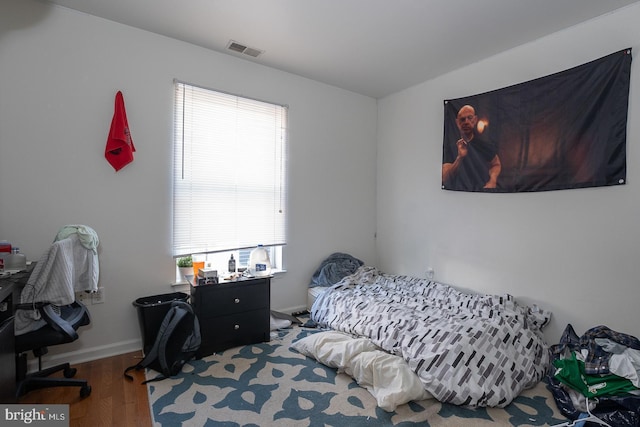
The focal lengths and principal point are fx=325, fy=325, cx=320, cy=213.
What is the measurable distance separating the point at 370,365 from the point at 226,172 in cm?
209

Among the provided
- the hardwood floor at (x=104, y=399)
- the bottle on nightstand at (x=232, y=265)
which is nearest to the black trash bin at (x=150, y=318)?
the hardwood floor at (x=104, y=399)

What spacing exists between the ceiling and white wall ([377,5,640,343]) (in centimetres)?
19

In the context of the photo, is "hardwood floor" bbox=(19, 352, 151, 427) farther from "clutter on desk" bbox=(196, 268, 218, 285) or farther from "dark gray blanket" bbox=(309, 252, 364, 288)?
"dark gray blanket" bbox=(309, 252, 364, 288)

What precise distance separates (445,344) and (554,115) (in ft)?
6.50

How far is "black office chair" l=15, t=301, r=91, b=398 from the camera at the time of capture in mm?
1857

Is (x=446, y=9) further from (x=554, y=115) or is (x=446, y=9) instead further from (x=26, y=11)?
(x=26, y=11)

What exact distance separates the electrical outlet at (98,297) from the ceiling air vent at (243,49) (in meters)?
2.30

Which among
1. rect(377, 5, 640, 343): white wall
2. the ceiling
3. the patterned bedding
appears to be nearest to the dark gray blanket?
the patterned bedding

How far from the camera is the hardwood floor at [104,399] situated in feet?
6.07

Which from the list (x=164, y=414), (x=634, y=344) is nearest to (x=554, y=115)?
(x=634, y=344)

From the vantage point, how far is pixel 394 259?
400 cm

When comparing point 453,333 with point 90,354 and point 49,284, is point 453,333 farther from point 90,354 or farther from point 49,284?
point 90,354

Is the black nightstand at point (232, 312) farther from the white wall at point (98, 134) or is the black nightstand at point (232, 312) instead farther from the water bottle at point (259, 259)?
the white wall at point (98, 134)

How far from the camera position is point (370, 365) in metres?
2.14
